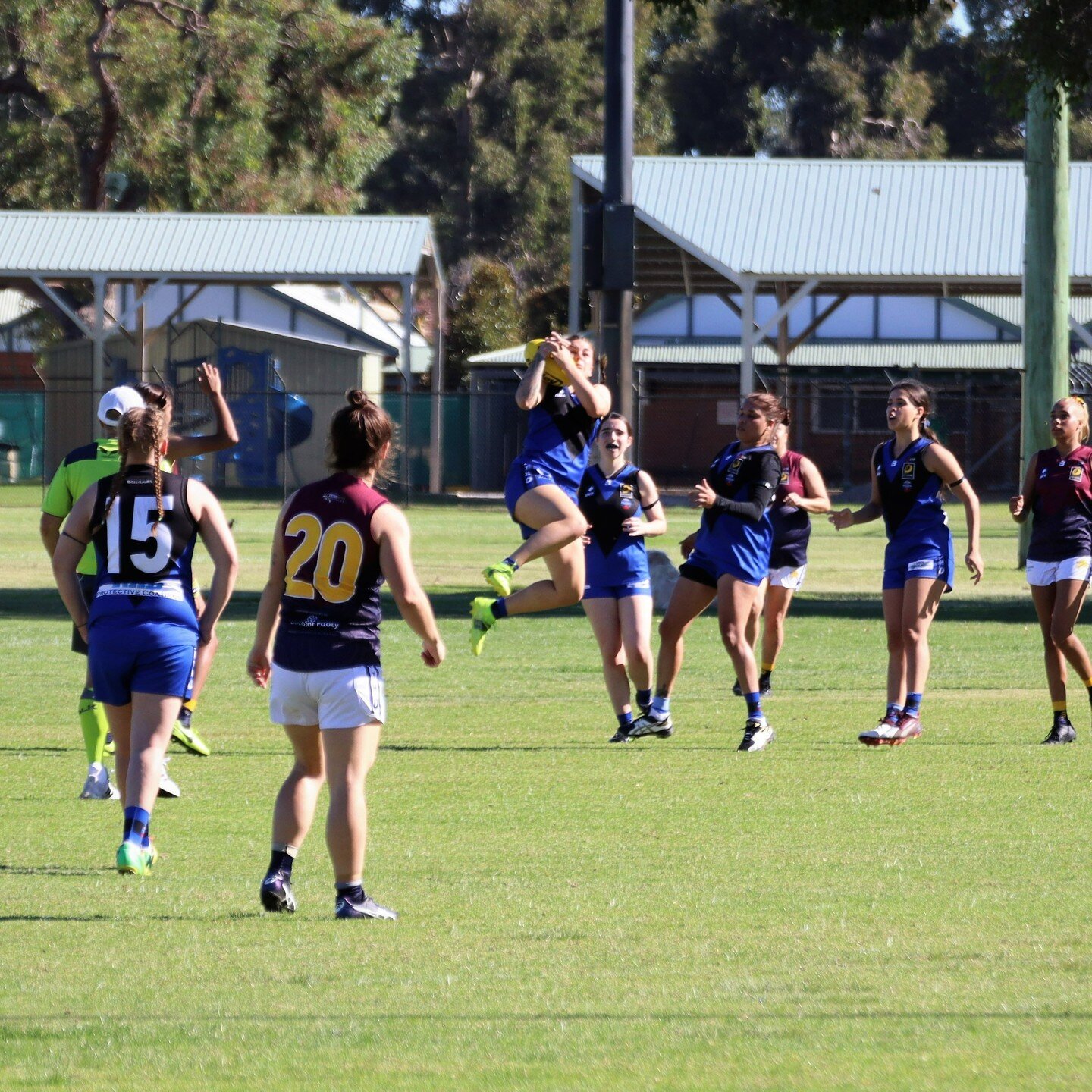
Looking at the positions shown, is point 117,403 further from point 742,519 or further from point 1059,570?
point 1059,570

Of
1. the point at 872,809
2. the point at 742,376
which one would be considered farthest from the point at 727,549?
the point at 742,376

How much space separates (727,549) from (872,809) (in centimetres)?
215

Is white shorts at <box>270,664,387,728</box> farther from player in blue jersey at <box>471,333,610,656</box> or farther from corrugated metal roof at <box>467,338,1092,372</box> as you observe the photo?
corrugated metal roof at <box>467,338,1092,372</box>

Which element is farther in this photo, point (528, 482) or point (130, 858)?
point (528, 482)

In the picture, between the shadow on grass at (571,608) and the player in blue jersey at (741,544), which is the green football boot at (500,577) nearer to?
the player in blue jersey at (741,544)

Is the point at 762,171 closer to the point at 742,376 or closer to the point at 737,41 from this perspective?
the point at 742,376

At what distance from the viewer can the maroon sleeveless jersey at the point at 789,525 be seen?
1242cm

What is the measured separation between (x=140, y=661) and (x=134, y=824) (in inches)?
23.9

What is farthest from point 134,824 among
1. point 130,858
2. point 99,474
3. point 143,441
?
point 99,474

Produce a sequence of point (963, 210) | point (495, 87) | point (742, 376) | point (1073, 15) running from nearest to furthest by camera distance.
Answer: point (1073, 15) → point (742, 376) → point (963, 210) → point (495, 87)

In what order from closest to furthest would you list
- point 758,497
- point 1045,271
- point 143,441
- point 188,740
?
point 143,441 → point 188,740 → point 758,497 → point 1045,271

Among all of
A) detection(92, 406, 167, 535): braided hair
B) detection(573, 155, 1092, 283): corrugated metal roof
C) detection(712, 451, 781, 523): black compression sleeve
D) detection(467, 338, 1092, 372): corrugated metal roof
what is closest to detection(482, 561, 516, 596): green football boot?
detection(712, 451, 781, 523): black compression sleeve

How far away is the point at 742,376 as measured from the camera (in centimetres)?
3841

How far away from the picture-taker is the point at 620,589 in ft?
34.3
